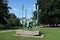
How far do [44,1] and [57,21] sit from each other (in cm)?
900

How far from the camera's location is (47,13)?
6775 cm

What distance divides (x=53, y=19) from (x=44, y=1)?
759cm

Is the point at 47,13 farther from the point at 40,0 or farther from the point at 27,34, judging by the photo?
the point at 27,34

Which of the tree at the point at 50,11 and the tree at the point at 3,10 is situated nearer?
the tree at the point at 3,10

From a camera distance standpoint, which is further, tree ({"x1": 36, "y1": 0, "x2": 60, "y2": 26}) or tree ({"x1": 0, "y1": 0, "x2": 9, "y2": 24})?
tree ({"x1": 36, "y1": 0, "x2": 60, "y2": 26})

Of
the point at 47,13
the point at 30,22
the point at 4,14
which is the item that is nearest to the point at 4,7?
the point at 4,14

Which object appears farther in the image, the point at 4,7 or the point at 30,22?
the point at 4,7

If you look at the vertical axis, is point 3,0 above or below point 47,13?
above

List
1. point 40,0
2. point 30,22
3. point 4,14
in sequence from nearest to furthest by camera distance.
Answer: point 30,22, point 4,14, point 40,0

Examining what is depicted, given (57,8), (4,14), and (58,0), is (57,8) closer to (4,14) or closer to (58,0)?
(58,0)

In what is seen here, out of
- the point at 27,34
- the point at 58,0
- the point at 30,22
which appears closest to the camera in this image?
the point at 27,34

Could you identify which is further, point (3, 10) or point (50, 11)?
point (50, 11)

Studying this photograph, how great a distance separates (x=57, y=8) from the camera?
6769 cm

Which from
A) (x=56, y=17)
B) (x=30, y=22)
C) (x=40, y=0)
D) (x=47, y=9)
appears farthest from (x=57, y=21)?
(x=30, y=22)
